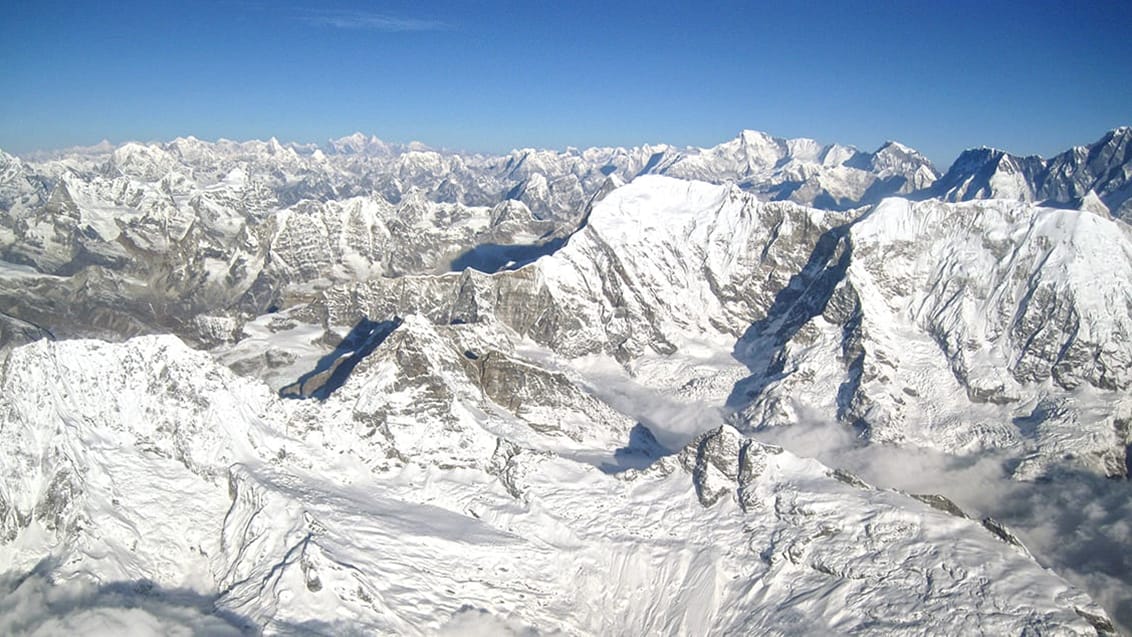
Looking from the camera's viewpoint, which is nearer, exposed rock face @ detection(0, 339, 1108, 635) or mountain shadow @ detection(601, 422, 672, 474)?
exposed rock face @ detection(0, 339, 1108, 635)

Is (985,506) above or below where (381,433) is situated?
below


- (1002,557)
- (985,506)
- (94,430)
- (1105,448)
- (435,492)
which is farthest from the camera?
(1105,448)

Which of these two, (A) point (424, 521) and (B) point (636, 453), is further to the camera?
(B) point (636, 453)

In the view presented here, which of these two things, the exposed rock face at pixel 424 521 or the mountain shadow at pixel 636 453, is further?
the mountain shadow at pixel 636 453

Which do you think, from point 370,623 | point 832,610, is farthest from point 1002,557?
point 370,623

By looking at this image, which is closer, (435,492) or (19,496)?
(19,496)

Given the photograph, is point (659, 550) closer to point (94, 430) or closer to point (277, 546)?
point (277, 546)

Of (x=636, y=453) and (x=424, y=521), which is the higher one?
(x=424, y=521)

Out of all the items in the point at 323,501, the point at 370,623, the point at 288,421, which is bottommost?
the point at 370,623

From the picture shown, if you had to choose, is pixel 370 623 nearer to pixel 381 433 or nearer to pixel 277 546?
pixel 277 546

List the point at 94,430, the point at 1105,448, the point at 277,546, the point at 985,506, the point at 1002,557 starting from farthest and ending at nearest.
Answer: the point at 1105,448 < the point at 985,506 < the point at 94,430 < the point at 277,546 < the point at 1002,557
